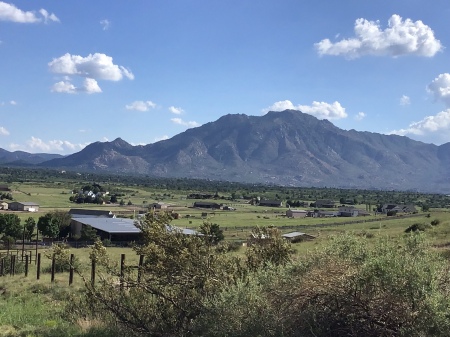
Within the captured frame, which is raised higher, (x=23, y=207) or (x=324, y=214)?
(x=23, y=207)

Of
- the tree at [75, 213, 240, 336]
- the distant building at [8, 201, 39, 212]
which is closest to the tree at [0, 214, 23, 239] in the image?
the distant building at [8, 201, 39, 212]

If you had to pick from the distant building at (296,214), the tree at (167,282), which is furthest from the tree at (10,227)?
the distant building at (296,214)

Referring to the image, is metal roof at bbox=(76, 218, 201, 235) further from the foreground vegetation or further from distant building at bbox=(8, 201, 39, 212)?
the foreground vegetation

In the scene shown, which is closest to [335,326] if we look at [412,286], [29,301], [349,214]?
[412,286]

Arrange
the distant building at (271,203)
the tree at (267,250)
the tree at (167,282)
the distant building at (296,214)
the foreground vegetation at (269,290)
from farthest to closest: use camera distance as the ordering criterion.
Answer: the distant building at (271,203) → the distant building at (296,214) → the tree at (267,250) → the tree at (167,282) → the foreground vegetation at (269,290)

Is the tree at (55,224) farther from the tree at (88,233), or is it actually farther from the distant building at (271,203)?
the distant building at (271,203)

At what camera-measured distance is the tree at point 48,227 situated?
61312 millimetres

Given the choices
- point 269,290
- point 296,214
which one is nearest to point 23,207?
point 296,214

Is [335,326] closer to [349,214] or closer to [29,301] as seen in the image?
[29,301]

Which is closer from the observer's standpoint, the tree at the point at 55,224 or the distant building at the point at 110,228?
the distant building at the point at 110,228

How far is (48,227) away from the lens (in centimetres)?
6159

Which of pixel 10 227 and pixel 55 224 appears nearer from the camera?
pixel 10 227

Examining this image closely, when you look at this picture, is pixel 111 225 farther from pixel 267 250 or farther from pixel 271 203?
pixel 271 203

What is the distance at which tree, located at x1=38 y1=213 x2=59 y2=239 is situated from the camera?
61.3 meters
